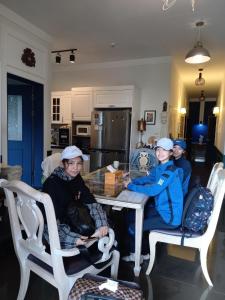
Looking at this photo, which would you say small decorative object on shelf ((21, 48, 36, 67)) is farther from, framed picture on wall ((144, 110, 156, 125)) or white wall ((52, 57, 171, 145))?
framed picture on wall ((144, 110, 156, 125))

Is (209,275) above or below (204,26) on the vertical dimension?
below

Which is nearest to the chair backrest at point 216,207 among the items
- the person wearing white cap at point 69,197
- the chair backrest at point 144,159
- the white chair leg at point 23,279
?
the person wearing white cap at point 69,197

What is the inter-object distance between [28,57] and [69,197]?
2793 millimetres

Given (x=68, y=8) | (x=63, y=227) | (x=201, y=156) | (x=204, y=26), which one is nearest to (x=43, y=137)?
(x=68, y=8)

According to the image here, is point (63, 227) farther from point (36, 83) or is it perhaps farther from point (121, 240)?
point (36, 83)

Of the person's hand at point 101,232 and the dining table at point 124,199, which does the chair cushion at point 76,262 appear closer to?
the person's hand at point 101,232

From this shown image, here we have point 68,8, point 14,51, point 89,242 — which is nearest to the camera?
point 89,242

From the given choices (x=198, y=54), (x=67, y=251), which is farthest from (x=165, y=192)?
(x=198, y=54)

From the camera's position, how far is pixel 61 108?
5582 millimetres

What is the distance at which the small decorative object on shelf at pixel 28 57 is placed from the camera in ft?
11.3

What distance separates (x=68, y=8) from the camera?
296 centimetres

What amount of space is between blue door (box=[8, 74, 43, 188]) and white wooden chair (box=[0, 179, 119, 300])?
8.79ft

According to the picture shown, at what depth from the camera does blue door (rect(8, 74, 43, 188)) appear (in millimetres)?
3986

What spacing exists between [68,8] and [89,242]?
2.89 metres
